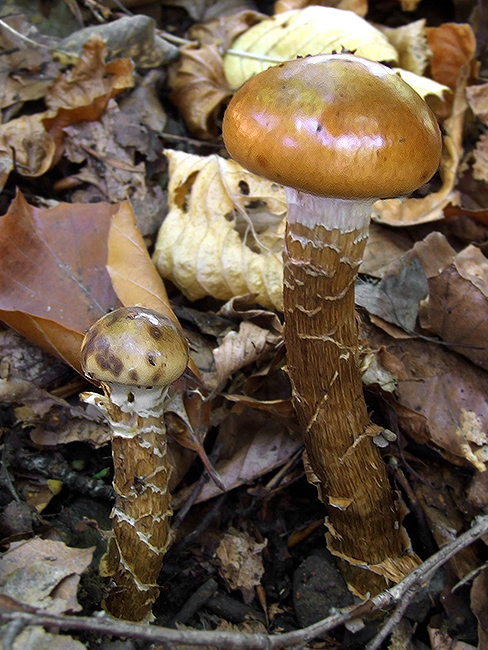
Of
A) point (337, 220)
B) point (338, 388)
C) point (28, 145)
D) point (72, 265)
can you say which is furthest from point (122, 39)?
point (338, 388)

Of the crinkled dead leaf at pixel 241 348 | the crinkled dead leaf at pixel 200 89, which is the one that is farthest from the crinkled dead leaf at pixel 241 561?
the crinkled dead leaf at pixel 200 89

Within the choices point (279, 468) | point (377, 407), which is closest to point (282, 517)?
point (279, 468)

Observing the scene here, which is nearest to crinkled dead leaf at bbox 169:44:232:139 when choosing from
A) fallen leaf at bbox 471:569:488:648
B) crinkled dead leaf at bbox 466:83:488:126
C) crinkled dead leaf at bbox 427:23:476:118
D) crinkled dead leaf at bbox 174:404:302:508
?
crinkled dead leaf at bbox 427:23:476:118

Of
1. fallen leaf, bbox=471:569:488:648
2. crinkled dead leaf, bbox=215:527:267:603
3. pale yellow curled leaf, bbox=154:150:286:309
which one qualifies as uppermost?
pale yellow curled leaf, bbox=154:150:286:309

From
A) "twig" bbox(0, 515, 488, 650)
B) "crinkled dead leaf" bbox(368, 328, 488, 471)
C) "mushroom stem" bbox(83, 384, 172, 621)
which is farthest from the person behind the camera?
"crinkled dead leaf" bbox(368, 328, 488, 471)

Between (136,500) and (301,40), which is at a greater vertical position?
(301,40)

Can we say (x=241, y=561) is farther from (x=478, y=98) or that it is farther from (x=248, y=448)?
(x=478, y=98)

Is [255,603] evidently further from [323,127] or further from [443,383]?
[323,127]

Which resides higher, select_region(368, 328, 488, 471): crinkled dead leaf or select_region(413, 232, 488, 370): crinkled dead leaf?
select_region(413, 232, 488, 370): crinkled dead leaf

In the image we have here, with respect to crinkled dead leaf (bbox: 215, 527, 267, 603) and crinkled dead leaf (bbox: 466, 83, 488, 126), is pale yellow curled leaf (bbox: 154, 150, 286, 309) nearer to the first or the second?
crinkled dead leaf (bbox: 215, 527, 267, 603)
